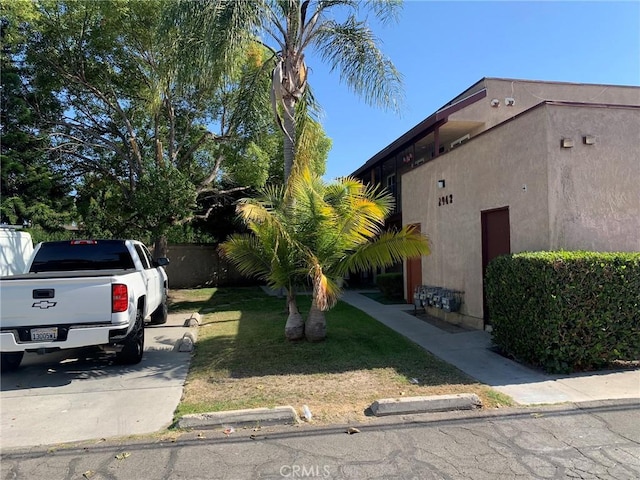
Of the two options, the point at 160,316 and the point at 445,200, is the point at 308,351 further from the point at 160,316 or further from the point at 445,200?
the point at 445,200

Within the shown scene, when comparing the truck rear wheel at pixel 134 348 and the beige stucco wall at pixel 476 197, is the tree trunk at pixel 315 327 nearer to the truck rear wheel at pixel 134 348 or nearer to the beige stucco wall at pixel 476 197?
the truck rear wheel at pixel 134 348

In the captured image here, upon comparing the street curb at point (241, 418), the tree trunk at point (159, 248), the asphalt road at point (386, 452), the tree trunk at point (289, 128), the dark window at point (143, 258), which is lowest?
the asphalt road at point (386, 452)

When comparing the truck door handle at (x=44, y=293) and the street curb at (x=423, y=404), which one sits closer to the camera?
the street curb at (x=423, y=404)

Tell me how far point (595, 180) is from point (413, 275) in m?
6.56

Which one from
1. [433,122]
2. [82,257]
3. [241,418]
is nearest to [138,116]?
[82,257]

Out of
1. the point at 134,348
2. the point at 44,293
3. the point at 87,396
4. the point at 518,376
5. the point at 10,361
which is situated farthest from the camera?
the point at 134,348

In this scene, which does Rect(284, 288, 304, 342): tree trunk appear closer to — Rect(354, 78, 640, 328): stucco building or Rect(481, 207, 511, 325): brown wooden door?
Rect(481, 207, 511, 325): brown wooden door

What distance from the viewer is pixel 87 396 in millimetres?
5824

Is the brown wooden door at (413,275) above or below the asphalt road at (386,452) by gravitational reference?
above

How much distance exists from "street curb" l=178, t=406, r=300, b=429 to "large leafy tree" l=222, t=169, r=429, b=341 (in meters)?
2.83

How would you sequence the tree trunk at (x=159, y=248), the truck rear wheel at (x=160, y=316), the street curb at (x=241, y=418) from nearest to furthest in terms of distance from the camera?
the street curb at (x=241, y=418)
the truck rear wheel at (x=160, y=316)
the tree trunk at (x=159, y=248)

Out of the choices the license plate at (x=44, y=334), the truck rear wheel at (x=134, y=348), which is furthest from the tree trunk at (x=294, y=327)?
the license plate at (x=44, y=334)

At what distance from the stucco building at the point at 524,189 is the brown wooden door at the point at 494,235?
0.02m

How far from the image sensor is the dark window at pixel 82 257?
26.0 feet
